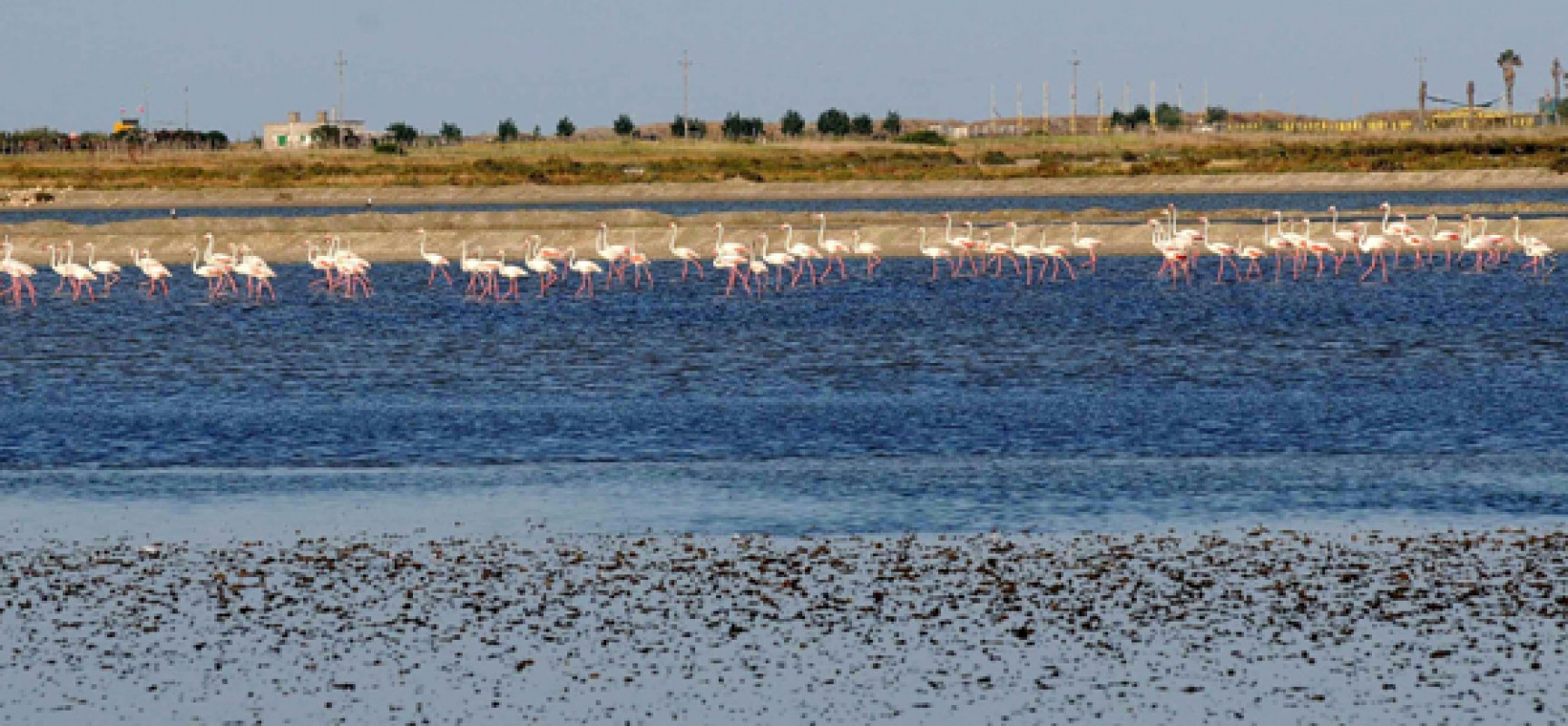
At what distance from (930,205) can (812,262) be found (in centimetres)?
5060

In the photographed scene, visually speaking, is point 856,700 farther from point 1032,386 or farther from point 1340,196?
point 1340,196

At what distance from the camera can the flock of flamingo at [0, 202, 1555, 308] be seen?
51719mm

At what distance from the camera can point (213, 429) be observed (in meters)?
25.2

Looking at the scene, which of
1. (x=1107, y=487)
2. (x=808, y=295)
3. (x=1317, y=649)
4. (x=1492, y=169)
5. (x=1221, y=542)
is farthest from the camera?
(x=1492, y=169)

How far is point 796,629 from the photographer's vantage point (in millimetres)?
13766

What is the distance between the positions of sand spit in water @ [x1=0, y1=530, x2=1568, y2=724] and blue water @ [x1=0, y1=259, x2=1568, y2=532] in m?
1.85

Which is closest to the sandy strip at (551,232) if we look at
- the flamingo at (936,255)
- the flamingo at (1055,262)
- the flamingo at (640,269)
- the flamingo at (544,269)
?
the flamingo at (1055,262)

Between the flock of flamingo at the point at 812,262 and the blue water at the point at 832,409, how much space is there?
20.2 feet

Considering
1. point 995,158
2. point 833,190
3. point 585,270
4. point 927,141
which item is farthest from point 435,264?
point 927,141

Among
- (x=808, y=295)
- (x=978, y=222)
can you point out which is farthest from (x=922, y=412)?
(x=978, y=222)

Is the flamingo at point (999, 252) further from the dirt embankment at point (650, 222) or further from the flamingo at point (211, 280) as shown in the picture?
the flamingo at point (211, 280)

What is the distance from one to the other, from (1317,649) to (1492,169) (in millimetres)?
113512

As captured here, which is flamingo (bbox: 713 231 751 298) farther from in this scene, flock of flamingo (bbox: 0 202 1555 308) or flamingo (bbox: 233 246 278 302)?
flamingo (bbox: 233 246 278 302)

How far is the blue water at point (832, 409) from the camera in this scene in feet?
63.5
